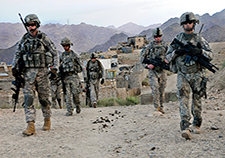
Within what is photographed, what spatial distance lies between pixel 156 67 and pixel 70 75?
7.68 ft

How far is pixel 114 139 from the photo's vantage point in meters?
4.98

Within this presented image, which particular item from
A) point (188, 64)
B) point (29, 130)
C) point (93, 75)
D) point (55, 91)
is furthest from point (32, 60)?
point (55, 91)

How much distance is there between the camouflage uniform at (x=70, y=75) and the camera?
7613mm

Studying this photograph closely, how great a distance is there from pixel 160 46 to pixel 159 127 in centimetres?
246

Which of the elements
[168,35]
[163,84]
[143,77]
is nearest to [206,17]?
[168,35]

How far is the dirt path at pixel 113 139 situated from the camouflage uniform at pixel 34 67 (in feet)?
2.02

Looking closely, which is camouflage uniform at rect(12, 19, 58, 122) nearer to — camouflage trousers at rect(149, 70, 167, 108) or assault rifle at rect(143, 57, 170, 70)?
assault rifle at rect(143, 57, 170, 70)

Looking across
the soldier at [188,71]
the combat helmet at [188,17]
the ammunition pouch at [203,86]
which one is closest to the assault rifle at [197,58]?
the soldier at [188,71]

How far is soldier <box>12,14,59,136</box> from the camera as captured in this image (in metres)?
5.24

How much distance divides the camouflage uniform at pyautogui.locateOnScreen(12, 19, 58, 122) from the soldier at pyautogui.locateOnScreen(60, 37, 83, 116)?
81.9 inches

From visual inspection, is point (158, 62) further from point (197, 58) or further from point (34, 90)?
point (34, 90)

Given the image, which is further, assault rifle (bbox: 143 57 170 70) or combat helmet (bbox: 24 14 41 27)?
assault rifle (bbox: 143 57 170 70)

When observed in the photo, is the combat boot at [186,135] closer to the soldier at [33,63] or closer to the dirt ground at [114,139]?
the dirt ground at [114,139]

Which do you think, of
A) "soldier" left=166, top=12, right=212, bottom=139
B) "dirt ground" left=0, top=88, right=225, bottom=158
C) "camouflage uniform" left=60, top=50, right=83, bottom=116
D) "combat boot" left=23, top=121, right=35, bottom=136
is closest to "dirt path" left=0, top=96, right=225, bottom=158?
"dirt ground" left=0, top=88, right=225, bottom=158
